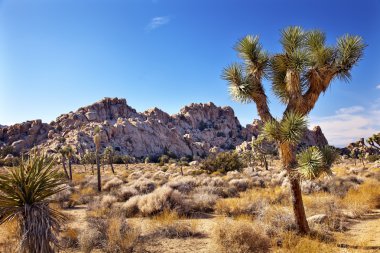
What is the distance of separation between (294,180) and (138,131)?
8849 centimetres

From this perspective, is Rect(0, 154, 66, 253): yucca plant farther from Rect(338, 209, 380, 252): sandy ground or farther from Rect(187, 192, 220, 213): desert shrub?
Rect(187, 192, 220, 213): desert shrub

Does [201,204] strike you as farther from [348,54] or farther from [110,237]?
[348,54]

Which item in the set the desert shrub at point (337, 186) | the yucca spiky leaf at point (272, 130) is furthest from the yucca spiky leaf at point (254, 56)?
the desert shrub at point (337, 186)

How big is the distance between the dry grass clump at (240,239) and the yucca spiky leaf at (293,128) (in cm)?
254

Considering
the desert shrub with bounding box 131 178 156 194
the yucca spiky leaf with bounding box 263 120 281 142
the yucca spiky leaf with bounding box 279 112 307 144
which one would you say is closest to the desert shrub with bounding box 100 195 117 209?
the desert shrub with bounding box 131 178 156 194

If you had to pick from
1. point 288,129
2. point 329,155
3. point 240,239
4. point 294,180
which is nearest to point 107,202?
point 240,239

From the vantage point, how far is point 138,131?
308 feet

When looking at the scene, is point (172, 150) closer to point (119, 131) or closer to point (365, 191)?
point (119, 131)

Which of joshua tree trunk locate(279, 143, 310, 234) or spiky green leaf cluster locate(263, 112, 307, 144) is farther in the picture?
joshua tree trunk locate(279, 143, 310, 234)

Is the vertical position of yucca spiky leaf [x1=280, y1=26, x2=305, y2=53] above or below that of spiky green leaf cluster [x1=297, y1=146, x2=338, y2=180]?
above

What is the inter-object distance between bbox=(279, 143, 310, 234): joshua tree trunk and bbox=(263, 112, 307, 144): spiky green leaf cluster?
35cm

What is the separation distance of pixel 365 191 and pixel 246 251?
9.04m

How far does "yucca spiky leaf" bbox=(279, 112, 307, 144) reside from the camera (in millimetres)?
7156

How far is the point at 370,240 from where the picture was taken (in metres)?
7.39
